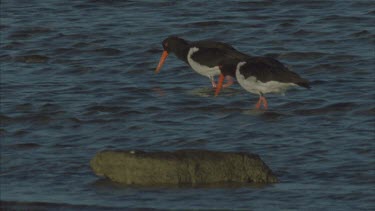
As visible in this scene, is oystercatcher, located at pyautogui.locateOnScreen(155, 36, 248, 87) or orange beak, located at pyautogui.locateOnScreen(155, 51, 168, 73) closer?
oystercatcher, located at pyautogui.locateOnScreen(155, 36, 248, 87)

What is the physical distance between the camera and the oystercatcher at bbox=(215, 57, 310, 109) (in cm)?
1489

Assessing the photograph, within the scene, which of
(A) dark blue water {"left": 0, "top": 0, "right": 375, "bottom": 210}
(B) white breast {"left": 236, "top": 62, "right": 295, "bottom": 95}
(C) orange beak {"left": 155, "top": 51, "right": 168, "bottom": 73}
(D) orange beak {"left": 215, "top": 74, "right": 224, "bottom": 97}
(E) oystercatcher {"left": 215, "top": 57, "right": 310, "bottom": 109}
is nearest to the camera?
(A) dark blue water {"left": 0, "top": 0, "right": 375, "bottom": 210}

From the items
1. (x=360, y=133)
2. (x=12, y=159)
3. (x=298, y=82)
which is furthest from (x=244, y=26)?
(x=12, y=159)

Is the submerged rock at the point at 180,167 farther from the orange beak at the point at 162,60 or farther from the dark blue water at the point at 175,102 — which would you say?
the orange beak at the point at 162,60

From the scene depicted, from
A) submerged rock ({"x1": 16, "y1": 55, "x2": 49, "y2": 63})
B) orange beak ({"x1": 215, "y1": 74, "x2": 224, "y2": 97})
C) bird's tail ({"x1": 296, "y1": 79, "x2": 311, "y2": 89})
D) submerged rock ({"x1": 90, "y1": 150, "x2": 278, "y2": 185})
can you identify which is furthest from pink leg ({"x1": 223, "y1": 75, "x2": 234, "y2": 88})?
submerged rock ({"x1": 90, "y1": 150, "x2": 278, "y2": 185})

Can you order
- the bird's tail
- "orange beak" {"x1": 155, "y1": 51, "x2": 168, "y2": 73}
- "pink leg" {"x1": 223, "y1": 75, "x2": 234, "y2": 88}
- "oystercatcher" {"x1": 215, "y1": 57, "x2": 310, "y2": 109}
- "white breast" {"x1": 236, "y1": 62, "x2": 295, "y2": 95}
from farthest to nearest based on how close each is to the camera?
"orange beak" {"x1": 155, "y1": 51, "x2": 168, "y2": 73} < "pink leg" {"x1": 223, "y1": 75, "x2": 234, "y2": 88} < "white breast" {"x1": 236, "y1": 62, "x2": 295, "y2": 95} < "oystercatcher" {"x1": 215, "y1": 57, "x2": 310, "y2": 109} < the bird's tail

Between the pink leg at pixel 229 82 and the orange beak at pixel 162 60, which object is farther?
the orange beak at pixel 162 60

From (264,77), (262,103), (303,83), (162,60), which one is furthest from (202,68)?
(303,83)

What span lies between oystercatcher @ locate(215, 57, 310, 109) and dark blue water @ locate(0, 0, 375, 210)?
224 millimetres

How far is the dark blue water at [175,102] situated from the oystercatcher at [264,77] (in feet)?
0.73

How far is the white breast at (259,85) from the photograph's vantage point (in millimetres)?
15148

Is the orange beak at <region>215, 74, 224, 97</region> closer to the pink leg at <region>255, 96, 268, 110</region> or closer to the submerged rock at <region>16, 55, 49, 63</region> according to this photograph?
the pink leg at <region>255, 96, 268, 110</region>

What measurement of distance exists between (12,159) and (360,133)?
148 inches

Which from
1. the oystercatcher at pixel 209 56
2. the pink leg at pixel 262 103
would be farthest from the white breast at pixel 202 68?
the pink leg at pixel 262 103
